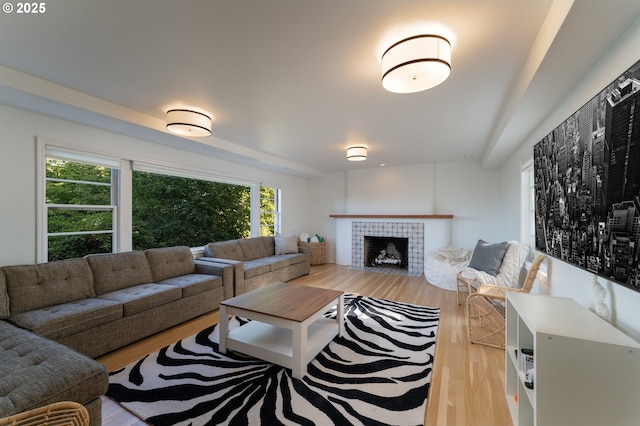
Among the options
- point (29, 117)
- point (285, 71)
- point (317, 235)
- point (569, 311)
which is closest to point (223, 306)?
point (285, 71)

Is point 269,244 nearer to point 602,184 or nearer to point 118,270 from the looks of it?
point 118,270

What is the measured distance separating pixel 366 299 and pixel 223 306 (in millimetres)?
2201

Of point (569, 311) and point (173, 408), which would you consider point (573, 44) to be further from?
point (173, 408)

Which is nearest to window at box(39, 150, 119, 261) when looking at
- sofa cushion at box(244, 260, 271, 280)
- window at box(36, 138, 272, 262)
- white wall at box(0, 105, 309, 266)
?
window at box(36, 138, 272, 262)

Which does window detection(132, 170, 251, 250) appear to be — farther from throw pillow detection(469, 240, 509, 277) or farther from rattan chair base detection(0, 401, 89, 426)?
throw pillow detection(469, 240, 509, 277)

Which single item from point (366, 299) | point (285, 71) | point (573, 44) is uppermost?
point (285, 71)

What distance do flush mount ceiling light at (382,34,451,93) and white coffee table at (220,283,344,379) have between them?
1.90 meters

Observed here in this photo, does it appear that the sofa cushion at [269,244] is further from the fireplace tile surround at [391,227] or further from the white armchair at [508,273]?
the white armchair at [508,273]

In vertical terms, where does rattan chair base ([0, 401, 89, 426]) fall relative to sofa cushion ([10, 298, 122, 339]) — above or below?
above

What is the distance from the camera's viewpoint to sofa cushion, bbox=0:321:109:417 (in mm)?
1146

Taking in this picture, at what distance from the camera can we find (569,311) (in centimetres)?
142

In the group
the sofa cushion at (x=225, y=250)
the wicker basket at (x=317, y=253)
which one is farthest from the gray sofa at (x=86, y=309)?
the wicker basket at (x=317, y=253)

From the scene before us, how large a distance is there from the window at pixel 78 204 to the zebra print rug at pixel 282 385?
1723 millimetres

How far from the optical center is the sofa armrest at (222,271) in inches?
136
